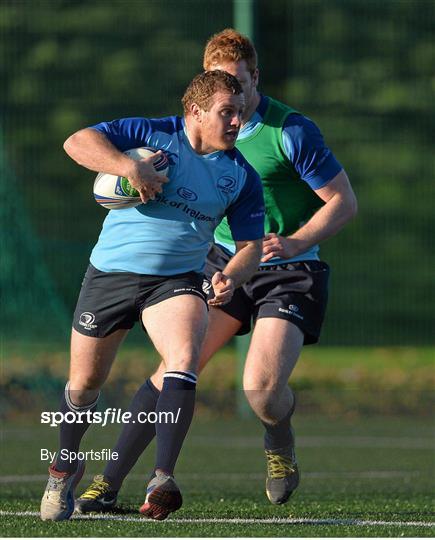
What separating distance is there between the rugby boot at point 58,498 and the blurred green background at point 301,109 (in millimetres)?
8687

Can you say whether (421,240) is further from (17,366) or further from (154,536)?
(154,536)

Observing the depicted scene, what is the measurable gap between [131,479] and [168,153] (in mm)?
3288

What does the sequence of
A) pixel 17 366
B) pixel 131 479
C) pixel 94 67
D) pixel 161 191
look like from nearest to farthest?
pixel 161 191
pixel 131 479
pixel 17 366
pixel 94 67

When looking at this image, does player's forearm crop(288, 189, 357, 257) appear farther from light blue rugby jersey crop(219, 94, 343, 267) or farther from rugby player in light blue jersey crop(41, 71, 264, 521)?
rugby player in light blue jersey crop(41, 71, 264, 521)

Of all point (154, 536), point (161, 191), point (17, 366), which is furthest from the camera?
point (17, 366)

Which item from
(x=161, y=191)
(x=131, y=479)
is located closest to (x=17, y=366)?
(x=131, y=479)

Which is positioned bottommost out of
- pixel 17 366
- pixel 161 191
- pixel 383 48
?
pixel 17 366

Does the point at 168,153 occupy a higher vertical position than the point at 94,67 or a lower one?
higher

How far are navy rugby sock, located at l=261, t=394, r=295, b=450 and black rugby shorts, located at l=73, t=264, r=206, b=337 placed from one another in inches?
51.6

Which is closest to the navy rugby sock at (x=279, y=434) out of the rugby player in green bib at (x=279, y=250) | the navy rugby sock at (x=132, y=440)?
the rugby player in green bib at (x=279, y=250)

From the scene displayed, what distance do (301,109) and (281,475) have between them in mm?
9346

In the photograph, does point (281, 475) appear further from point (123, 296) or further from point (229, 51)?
point (229, 51)

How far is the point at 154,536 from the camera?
540 cm

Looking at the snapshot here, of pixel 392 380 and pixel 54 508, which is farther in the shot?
pixel 392 380
